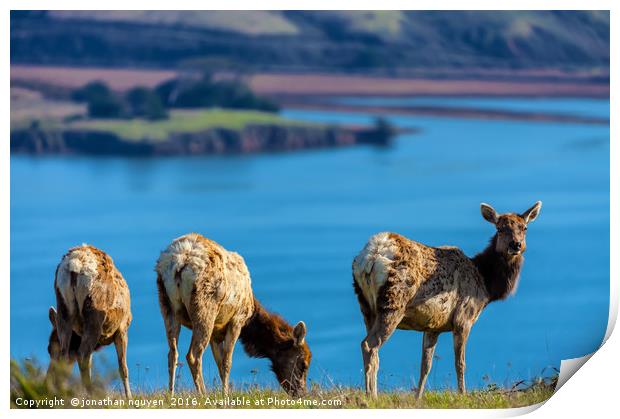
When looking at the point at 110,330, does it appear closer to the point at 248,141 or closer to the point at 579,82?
the point at 248,141

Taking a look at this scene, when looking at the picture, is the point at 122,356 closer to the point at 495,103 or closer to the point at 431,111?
the point at 431,111

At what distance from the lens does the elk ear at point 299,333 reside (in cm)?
1277

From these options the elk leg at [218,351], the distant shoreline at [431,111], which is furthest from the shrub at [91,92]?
the elk leg at [218,351]

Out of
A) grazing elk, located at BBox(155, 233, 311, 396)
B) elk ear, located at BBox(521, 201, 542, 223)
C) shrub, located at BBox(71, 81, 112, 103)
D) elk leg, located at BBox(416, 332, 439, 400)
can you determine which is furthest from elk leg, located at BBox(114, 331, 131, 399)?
shrub, located at BBox(71, 81, 112, 103)

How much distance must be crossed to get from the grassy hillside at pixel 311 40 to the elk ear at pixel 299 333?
800 centimetres

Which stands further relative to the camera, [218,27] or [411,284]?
[218,27]

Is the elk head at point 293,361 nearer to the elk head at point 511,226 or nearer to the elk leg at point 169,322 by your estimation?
the elk leg at point 169,322

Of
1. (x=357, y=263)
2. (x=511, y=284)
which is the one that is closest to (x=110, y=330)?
(x=357, y=263)

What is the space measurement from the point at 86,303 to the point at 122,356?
0.88 m

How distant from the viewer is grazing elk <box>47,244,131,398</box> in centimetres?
1164

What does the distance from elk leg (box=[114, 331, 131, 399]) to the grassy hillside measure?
26.8ft

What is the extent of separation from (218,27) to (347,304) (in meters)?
5.48

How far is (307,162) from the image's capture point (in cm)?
2228

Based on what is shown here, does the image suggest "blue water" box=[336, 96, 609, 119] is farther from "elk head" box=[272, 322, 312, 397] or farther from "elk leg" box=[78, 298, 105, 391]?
"elk leg" box=[78, 298, 105, 391]
